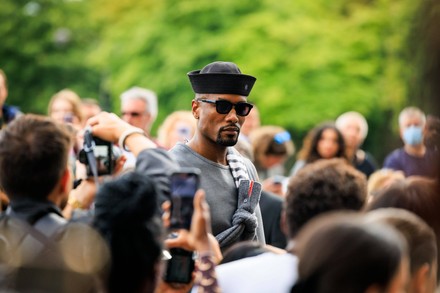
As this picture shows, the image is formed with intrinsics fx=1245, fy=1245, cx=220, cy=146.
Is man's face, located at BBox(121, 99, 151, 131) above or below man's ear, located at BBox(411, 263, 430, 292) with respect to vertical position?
above

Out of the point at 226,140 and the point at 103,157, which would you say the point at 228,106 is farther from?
the point at 103,157

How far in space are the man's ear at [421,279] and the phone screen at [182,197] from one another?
94 cm

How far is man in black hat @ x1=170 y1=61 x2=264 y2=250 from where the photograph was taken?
6809mm

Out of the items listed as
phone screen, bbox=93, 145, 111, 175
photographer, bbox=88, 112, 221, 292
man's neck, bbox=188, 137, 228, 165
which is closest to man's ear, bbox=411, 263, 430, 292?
photographer, bbox=88, 112, 221, 292

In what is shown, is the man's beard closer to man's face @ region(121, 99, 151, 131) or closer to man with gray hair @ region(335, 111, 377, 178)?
man's face @ region(121, 99, 151, 131)

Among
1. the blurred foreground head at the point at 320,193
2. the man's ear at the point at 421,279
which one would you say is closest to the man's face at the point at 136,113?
the blurred foreground head at the point at 320,193

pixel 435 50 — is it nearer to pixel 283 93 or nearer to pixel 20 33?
pixel 283 93

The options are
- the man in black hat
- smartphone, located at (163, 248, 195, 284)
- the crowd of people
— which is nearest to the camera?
the crowd of people

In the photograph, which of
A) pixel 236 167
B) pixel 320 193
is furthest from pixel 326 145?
pixel 320 193

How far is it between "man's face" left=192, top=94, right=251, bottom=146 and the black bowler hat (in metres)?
0.03

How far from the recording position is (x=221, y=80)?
6.98m

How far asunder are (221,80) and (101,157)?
1260 millimetres

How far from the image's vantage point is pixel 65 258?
15.0 ft

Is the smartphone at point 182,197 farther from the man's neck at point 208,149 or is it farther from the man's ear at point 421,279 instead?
the man's neck at point 208,149
